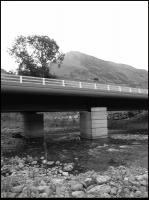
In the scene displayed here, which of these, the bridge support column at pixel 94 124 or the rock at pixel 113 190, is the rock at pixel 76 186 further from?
the bridge support column at pixel 94 124

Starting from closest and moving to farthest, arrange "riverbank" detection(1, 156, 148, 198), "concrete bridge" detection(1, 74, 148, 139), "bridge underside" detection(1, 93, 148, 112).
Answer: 1. "riverbank" detection(1, 156, 148, 198)
2. "concrete bridge" detection(1, 74, 148, 139)
3. "bridge underside" detection(1, 93, 148, 112)

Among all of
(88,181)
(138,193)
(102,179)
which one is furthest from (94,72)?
(138,193)

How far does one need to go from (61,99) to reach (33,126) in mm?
→ 7757

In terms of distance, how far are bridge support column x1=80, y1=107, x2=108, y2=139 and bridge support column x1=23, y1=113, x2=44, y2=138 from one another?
714 cm

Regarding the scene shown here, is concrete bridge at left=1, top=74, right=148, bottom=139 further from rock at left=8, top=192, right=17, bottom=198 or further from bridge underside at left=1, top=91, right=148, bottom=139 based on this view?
rock at left=8, top=192, right=17, bottom=198

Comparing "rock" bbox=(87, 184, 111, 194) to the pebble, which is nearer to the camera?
"rock" bbox=(87, 184, 111, 194)

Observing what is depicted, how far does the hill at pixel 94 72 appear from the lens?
348 ft

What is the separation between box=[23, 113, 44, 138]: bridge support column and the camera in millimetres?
31641

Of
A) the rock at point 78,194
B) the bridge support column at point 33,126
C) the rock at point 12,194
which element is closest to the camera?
the rock at point 12,194

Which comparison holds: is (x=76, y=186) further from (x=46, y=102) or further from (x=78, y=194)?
(x=46, y=102)

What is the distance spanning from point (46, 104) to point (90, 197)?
1838cm

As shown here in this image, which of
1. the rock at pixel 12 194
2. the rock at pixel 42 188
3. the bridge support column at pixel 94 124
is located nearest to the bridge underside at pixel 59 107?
the bridge support column at pixel 94 124

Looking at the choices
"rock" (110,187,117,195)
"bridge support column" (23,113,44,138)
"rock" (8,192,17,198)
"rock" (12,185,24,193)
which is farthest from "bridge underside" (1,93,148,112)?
"rock" (110,187,117,195)

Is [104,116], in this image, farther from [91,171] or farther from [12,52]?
[12,52]
